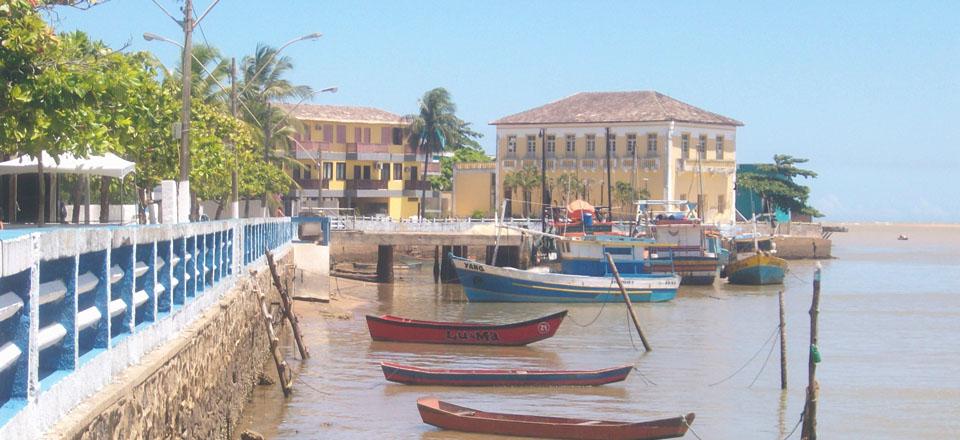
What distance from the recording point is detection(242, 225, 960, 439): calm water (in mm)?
22484

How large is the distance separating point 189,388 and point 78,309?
3416 millimetres

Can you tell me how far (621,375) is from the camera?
81.6 ft

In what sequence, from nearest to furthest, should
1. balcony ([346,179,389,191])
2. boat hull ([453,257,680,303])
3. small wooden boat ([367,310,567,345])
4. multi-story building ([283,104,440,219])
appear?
small wooden boat ([367,310,567,345]) < boat hull ([453,257,680,303]) < multi-story building ([283,104,440,219]) < balcony ([346,179,389,191])

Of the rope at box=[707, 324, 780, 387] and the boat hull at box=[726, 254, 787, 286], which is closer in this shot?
the rope at box=[707, 324, 780, 387]

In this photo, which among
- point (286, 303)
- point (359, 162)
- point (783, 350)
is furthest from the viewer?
point (359, 162)

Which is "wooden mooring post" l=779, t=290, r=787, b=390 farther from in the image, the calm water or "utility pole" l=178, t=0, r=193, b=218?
"utility pole" l=178, t=0, r=193, b=218

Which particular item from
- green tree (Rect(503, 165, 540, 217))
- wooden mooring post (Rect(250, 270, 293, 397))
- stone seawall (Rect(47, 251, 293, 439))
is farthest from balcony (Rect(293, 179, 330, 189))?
stone seawall (Rect(47, 251, 293, 439))

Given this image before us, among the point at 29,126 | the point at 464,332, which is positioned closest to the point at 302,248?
the point at 464,332

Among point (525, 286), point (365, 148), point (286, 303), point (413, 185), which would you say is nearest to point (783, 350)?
point (286, 303)

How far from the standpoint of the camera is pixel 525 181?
9025cm

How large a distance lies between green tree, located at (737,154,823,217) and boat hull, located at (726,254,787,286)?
141ft

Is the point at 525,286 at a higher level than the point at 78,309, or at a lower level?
lower

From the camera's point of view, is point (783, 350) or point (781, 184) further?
point (781, 184)

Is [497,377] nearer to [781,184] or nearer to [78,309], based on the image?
[78,309]
